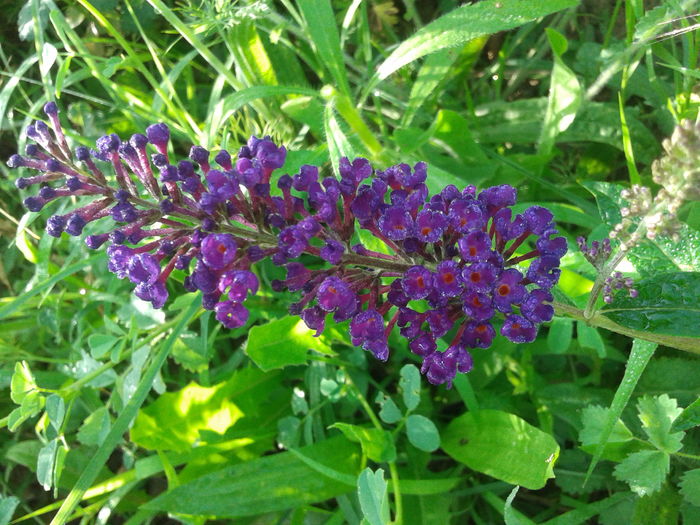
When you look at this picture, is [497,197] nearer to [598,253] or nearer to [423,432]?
[598,253]

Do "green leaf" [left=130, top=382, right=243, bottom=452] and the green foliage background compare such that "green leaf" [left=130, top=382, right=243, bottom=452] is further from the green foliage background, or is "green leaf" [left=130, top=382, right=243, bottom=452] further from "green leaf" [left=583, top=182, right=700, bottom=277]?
"green leaf" [left=583, top=182, right=700, bottom=277]

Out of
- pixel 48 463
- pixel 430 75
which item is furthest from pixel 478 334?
pixel 48 463

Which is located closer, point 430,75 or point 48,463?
point 48,463

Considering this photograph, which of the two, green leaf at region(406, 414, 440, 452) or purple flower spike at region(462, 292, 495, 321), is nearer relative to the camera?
purple flower spike at region(462, 292, 495, 321)

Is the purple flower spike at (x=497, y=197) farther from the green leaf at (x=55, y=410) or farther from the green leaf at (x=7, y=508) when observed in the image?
the green leaf at (x=7, y=508)

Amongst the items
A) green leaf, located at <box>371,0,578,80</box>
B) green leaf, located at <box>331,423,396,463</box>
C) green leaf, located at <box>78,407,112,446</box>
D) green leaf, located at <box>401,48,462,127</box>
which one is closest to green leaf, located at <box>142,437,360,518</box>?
green leaf, located at <box>331,423,396,463</box>

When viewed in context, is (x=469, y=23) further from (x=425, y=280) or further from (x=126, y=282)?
(x=126, y=282)
